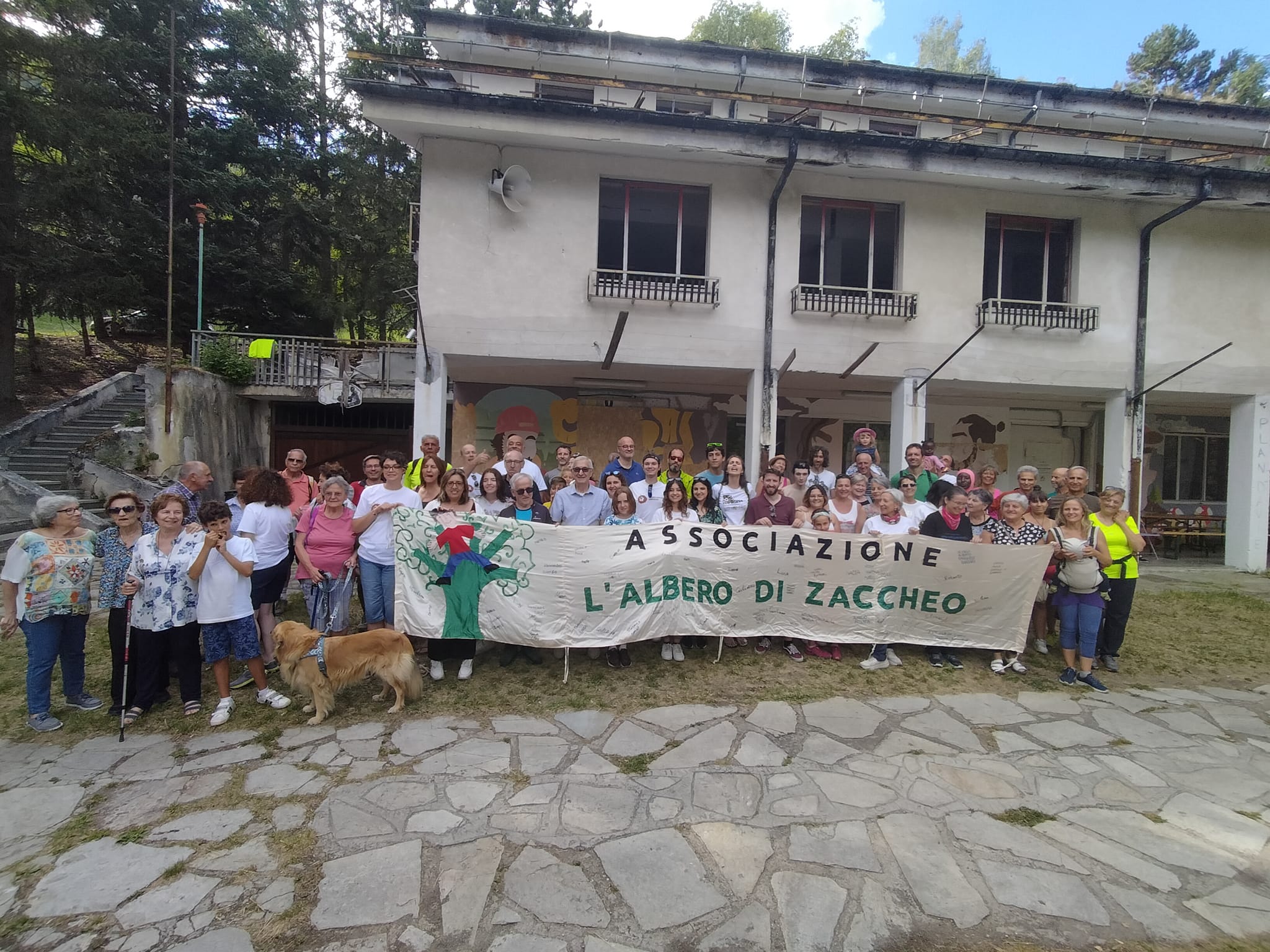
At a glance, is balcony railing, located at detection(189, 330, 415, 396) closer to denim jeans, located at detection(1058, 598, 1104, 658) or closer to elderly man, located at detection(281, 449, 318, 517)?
elderly man, located at detection(281, 449, 318, 517)

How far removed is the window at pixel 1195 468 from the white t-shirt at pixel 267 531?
61.0ft

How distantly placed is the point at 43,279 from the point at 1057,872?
21.3 m

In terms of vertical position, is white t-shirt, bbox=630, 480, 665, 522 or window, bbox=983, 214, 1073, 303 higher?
window, bbox=983, 214, 1073, 303

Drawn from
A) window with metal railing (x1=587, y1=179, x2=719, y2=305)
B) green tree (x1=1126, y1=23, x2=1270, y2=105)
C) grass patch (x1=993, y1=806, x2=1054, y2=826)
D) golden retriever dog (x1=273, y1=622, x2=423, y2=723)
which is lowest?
grass patch (x1=993, y1=806, x2=1054, y2=826)

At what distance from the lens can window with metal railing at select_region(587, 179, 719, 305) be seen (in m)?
9.85

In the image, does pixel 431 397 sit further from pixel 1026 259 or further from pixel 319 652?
pixel 1026 259

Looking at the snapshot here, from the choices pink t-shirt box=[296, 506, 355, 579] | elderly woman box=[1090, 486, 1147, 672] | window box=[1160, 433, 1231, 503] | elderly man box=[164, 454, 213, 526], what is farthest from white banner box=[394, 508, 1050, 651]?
window box=[1160, 433, 1231, 503]

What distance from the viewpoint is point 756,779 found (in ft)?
12.2

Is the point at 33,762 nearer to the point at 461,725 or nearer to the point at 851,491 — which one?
the point at 461,725

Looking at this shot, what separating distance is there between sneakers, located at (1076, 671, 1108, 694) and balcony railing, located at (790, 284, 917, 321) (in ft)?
20.8

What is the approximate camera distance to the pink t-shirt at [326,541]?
5.04 meters

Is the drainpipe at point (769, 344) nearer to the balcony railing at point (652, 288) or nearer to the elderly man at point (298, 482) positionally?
the balcony railing at point (652, 288)

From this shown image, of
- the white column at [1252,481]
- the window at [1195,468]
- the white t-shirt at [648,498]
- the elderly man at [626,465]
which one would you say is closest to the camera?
the white t-shirt at [648,498]

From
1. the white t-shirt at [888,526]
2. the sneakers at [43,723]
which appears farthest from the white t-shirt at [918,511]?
the sneakers at [43,723]
